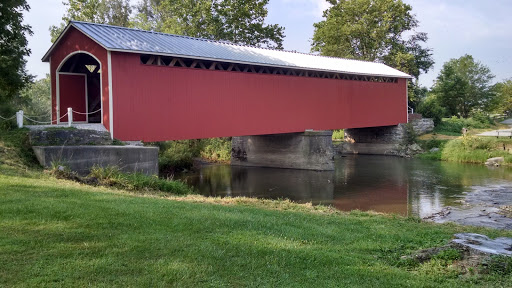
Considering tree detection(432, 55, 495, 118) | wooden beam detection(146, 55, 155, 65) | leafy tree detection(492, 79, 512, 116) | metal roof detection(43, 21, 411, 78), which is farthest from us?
leafy tree detection(492, 79, 512, 116)

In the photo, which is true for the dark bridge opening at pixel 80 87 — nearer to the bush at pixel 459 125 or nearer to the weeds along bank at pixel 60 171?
the weeds along bank at pixel 60 171

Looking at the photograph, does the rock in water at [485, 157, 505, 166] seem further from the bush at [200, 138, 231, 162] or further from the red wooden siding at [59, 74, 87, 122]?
the red wooden siding at [59, 74, 87, 122]

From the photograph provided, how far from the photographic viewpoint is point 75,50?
15.2 metres

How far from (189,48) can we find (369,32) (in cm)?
2558

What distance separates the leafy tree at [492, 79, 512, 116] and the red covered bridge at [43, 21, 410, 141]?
30748 millimetres

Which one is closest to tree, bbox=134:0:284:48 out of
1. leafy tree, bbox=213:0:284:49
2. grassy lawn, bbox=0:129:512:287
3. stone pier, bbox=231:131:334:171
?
leafy tree, bbox=213:0:284:49

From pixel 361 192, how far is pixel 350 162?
1127cm

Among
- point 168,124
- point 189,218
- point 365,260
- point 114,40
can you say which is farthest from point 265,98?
point 365,260

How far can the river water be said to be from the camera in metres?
14.7

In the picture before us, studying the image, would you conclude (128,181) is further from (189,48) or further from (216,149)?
(216,149)

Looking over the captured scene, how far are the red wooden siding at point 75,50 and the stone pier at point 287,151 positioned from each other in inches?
444

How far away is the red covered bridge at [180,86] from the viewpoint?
47.1ft

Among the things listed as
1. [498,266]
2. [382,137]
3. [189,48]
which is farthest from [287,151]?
[498,266]

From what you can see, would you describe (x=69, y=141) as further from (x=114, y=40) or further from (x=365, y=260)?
(x=365, y=260)
